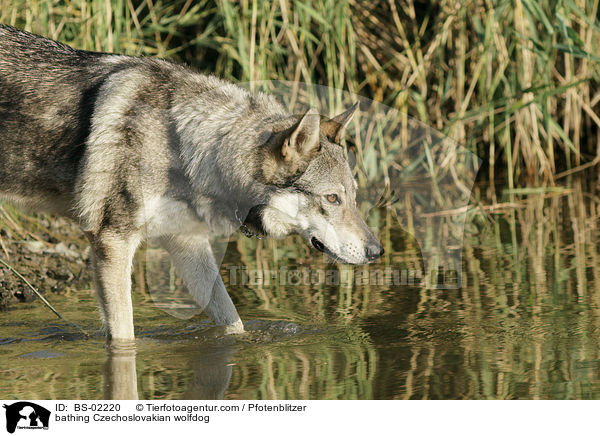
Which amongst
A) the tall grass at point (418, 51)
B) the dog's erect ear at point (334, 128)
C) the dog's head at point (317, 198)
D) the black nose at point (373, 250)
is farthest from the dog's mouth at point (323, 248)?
the tall grass at point (418, 51)

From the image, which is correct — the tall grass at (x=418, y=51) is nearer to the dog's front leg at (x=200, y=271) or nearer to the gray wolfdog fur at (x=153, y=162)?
the gray wolfdog fur at (x=153, y=162)

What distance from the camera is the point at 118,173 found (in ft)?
14.4

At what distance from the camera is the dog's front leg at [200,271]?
16.0 ft

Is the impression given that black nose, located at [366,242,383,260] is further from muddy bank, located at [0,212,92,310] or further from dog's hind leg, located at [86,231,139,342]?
muddy bank, located at [0,212,92,310]

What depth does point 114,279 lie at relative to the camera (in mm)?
4480

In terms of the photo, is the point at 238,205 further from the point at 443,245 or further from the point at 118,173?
the point at 443,245

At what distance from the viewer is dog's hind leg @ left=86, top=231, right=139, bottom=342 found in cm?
443

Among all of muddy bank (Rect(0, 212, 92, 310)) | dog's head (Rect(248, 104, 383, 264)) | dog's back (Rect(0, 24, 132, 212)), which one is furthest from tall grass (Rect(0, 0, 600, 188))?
dog's head (Rect(248, 104, 383, 264))

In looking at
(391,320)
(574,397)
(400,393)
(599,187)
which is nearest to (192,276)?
(391,320)

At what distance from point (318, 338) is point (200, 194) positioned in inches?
40.2

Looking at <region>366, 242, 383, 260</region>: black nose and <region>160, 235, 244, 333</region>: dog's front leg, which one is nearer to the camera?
<region>366, 242, 383, 260</region>: black nose

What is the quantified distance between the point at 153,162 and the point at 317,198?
0.91m

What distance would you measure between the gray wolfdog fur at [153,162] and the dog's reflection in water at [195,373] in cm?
25
